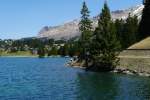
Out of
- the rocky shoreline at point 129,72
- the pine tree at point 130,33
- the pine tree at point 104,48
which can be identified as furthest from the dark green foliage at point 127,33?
the rocky shoreline at point 129,72

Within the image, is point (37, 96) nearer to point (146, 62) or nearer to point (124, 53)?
point (146, 62)

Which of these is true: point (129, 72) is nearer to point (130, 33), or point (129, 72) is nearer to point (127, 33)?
point (130, 33)

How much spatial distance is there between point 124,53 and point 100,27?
999cm

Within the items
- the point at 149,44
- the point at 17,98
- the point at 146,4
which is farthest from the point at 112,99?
the point at 146,4

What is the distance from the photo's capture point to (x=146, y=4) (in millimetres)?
115375

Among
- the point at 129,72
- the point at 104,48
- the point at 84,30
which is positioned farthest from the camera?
the point at 84,30

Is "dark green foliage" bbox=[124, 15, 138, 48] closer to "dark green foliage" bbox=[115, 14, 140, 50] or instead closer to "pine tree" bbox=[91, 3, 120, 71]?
"dark green foliage" bbox=[115, 14, 140, 50]

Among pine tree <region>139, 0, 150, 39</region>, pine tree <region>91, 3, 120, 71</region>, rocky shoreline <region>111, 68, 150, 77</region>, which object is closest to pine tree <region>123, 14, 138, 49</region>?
pine tree <region>139, 0, 150, 39</region>

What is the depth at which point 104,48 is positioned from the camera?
10719cm

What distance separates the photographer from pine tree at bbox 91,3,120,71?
343ft

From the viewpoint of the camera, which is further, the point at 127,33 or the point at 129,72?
the point at 127,33

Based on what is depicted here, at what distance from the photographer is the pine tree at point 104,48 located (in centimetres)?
10450

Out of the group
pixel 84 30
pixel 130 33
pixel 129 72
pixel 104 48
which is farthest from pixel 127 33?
pixel 129 72

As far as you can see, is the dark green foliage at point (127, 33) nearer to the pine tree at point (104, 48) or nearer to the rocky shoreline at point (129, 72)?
the pine tree at point (104, 48)
